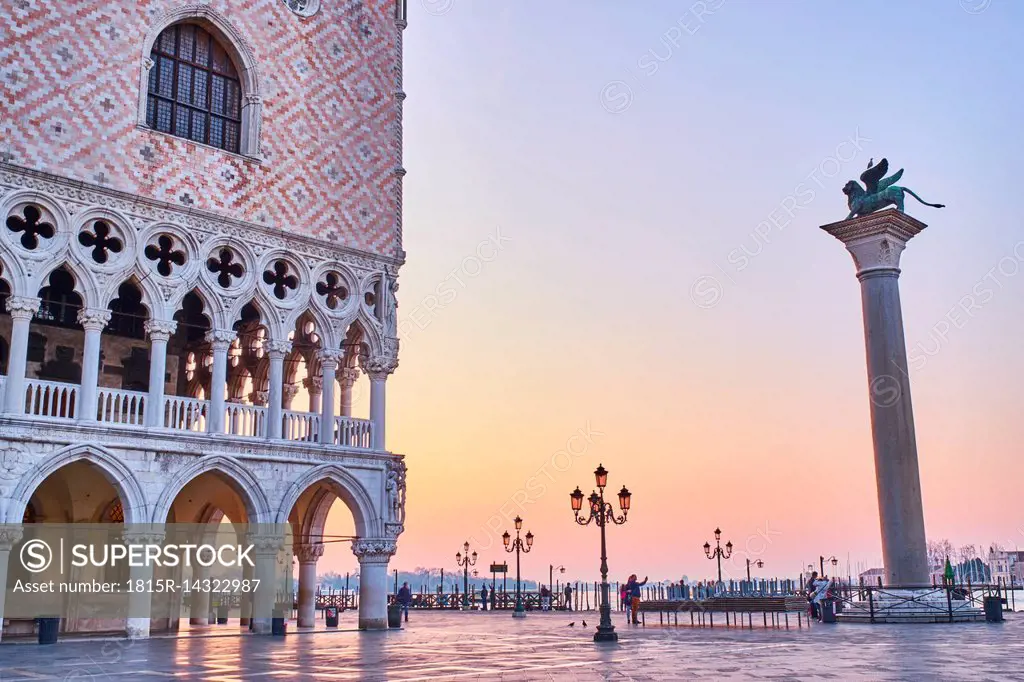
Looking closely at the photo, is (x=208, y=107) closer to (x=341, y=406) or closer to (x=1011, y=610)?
(x=341, y=406)

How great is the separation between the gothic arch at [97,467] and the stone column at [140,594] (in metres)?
0.32

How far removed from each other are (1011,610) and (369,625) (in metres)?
18.6

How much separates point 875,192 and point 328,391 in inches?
572

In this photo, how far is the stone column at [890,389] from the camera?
2322 cm

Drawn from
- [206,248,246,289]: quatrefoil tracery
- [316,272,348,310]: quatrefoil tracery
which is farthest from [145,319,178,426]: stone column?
[316,272,348,310]: quatrefoil tracery

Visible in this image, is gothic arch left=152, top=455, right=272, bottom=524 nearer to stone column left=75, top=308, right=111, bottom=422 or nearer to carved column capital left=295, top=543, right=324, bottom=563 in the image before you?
stone column left=75, top=308, right=111, bottom=422

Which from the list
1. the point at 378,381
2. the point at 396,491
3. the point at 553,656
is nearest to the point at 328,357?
the point at 378,381

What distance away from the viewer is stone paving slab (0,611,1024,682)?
38.7 feet

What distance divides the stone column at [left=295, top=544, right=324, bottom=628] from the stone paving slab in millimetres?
3311

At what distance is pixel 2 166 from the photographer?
19203 mm

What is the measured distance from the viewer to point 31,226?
2002 cm

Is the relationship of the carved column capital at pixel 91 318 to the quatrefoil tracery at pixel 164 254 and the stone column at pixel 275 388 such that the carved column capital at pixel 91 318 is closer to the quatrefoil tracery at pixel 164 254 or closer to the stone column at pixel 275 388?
the quatrefoil tracery at pixel 164 254

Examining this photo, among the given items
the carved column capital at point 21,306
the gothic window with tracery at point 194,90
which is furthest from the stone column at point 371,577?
the gothic window with tracery at point 194,90

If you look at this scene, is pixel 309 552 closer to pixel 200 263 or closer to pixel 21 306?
pixel 200 263
